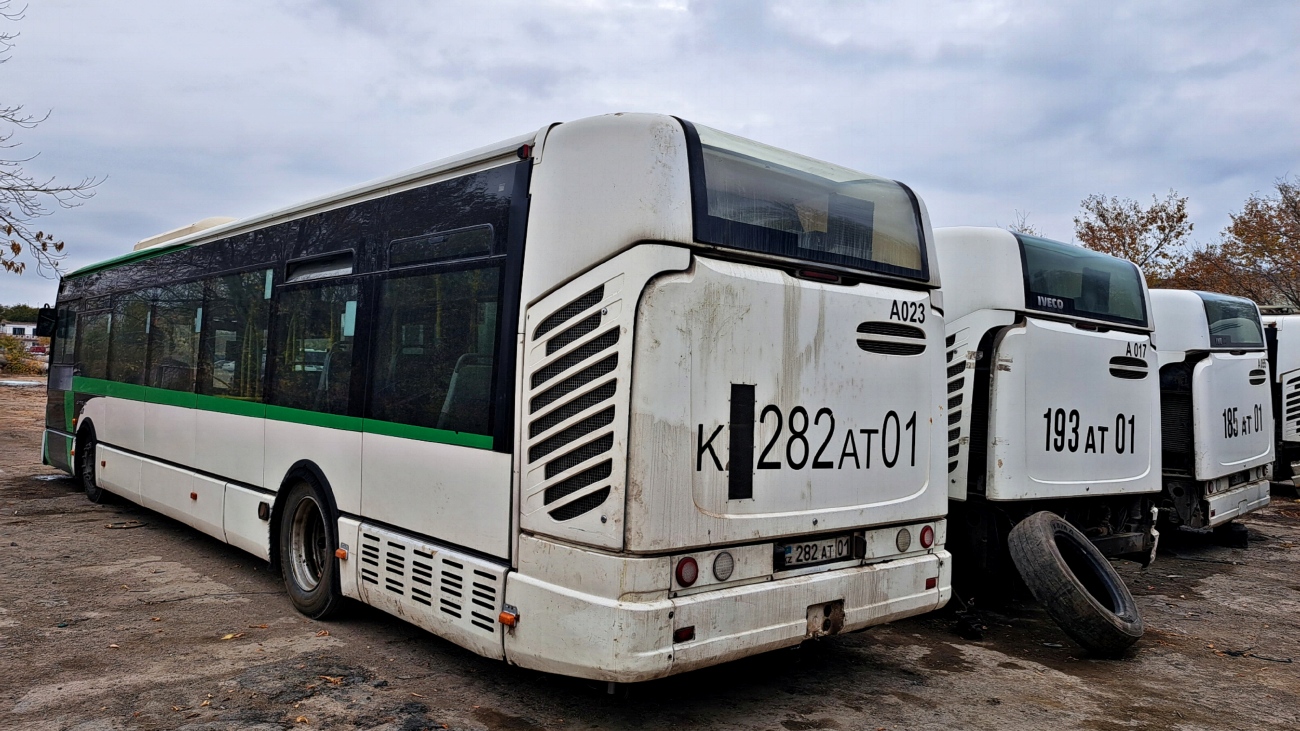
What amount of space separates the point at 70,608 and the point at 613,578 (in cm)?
460

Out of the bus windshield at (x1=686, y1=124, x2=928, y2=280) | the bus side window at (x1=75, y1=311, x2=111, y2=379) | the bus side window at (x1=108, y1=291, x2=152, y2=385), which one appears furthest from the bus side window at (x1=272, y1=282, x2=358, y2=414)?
the bus side window at (x1=75, y1=311, x2=111, y2=379)

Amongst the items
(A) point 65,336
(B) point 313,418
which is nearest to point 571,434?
(B) point 313,418

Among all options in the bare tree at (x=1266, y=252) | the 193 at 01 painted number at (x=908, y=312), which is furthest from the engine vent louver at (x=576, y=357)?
the bare tree at (x=1266, y=252)

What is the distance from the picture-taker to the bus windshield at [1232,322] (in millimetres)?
9523

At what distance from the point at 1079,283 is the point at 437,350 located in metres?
5.17

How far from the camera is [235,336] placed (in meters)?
7.39

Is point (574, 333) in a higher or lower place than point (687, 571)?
higher

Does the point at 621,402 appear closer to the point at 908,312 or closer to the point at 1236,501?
the point at 908,312

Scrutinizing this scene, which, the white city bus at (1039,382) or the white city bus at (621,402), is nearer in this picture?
the white city bus at (621,402)

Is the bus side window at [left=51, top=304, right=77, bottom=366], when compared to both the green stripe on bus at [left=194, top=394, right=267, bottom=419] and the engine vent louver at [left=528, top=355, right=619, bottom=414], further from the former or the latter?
the engine vent louver at [left=528, top=355, right=619, bottom=414]

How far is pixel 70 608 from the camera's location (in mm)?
6262

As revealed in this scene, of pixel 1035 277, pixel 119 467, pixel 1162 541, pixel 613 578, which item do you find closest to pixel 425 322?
pixel 613 578

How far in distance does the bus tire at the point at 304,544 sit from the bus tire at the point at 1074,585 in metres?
4.77

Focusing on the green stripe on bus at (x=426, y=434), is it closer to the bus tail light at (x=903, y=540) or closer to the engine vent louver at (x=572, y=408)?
the engine vent louver at (x=572, y=408)
